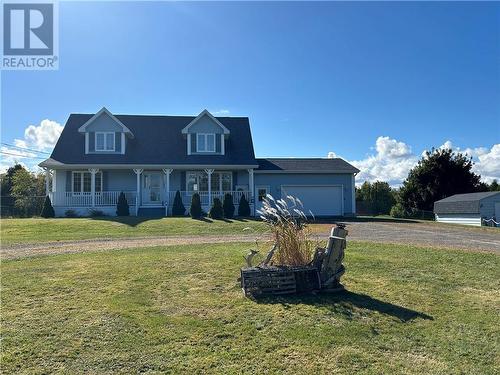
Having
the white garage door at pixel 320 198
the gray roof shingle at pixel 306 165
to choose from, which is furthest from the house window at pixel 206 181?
the white garage door at pixel 320 198

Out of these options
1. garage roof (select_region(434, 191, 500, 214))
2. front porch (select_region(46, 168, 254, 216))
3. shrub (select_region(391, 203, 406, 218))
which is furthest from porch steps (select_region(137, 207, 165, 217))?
shrub (select_region(391, 203, 406, 218))

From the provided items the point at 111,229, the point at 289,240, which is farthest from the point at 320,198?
the point at 289,240

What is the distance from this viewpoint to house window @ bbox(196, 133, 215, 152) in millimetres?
26312

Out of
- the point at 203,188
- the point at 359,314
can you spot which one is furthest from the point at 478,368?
the point at 203,188

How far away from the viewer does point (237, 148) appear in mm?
27188

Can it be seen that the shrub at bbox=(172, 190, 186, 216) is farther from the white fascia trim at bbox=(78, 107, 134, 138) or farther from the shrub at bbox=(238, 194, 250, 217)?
the white fascia trim at bbox=(78, 107, 134, 138)

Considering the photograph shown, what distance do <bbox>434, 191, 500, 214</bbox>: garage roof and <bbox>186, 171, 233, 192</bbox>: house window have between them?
1692 centimetres

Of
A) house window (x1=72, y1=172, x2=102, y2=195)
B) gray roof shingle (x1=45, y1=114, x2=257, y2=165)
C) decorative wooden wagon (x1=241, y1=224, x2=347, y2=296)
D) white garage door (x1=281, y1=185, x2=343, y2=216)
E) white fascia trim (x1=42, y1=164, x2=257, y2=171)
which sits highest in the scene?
gray roof shingle (x1=45, y1=114, x2=257, y2=165)

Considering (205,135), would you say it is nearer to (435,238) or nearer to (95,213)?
(95,213)

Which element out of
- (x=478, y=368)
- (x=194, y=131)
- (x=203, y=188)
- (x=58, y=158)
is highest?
(x=194, y=131)

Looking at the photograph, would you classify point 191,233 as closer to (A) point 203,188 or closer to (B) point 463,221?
(A) point 203,188

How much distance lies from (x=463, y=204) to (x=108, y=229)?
24595mm

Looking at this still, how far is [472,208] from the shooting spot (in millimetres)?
27297

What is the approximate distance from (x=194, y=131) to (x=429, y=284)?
2138 cm
